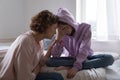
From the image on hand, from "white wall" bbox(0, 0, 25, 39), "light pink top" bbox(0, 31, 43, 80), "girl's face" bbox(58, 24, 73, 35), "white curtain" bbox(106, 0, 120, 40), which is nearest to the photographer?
"light pink top" bbox(0, 31, 43, 80)

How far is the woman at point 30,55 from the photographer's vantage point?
123 cm

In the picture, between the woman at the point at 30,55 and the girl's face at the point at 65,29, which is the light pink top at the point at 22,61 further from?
the girl's face at the point at 65,29

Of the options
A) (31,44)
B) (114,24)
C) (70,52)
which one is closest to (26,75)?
(31,44)

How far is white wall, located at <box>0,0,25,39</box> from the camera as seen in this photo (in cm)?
247

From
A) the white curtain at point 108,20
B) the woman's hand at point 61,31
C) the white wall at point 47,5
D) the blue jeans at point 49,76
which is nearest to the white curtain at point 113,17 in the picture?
the white curtain at point 108,20

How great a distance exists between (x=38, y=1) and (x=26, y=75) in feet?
5.53

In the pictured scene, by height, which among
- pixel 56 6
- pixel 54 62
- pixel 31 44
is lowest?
pixel 54 62

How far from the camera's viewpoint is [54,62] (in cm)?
139

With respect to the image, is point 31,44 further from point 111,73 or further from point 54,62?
point 111,73

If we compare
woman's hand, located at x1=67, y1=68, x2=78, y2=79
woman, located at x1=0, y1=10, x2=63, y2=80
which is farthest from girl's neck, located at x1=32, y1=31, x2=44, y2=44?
woman's hand, located at x1=67, y1=68, x2=78, y2=79

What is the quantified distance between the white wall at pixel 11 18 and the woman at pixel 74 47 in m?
1.15

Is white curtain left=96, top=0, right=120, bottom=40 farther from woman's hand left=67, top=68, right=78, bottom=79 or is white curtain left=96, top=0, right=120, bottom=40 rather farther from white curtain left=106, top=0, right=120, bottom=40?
woman's hand left=67, top=68, right=78, bottom=79

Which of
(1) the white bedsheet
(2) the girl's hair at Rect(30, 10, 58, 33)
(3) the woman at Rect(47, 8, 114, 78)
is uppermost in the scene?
(2) the girl's hair at Rect(30, 10, 58, 33)

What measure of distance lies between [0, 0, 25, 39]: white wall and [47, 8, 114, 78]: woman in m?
1.15
